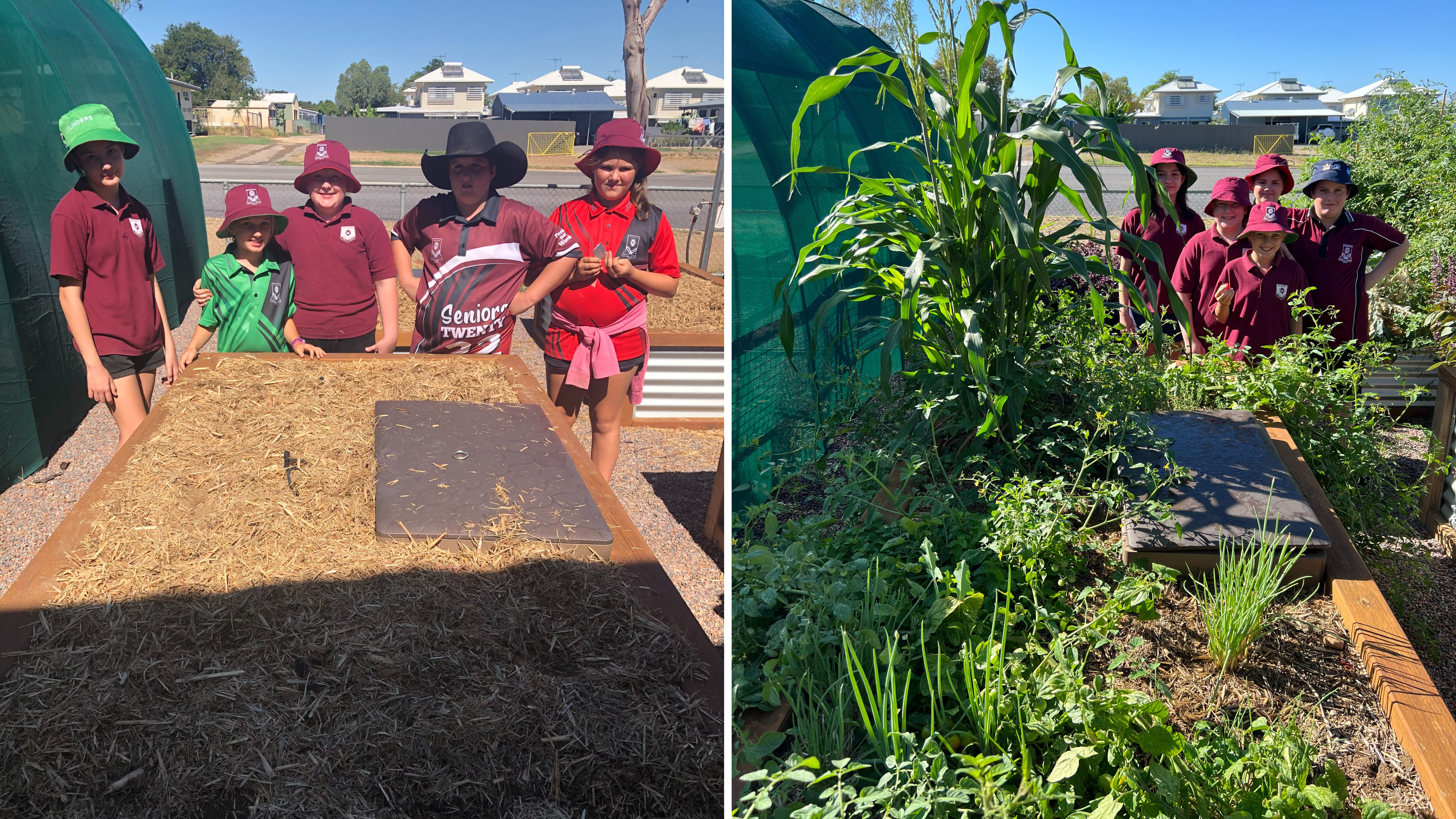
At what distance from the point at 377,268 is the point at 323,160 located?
1.62 feet

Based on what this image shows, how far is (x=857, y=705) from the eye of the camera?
179cm

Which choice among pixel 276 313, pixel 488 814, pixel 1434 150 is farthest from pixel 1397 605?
pixel 1434 150

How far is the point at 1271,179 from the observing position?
392cm

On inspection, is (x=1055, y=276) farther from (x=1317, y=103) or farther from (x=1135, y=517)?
(x=1317, y=103)

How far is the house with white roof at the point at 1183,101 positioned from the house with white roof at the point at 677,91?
6657cm

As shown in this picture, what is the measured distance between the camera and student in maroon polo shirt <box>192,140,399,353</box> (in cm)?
380

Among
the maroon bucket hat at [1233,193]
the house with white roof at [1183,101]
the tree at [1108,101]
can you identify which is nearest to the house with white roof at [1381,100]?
the tree at [1108,101]

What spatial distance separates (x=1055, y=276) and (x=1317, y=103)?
71.3 metres

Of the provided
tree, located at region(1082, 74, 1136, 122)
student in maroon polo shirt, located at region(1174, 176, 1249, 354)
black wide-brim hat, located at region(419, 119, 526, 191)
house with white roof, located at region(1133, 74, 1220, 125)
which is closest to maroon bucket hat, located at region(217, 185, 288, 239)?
black wide-brim hat, located at region(419, 119, 526, 191)

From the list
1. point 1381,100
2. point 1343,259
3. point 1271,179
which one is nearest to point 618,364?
point 1271,179

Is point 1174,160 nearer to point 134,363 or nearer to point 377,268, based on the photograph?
point 377,268

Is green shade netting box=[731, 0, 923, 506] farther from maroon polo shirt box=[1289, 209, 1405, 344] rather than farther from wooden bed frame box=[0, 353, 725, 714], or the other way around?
maroon polo shirt box=[1289, 209, 1405, 344]

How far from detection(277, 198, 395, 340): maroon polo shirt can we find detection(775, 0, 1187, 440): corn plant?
2151 mm

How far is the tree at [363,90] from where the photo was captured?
377 centimetres
